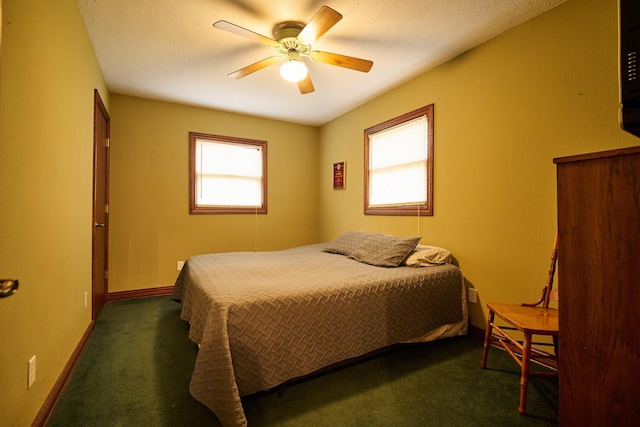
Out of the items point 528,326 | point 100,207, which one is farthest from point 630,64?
point 100,207

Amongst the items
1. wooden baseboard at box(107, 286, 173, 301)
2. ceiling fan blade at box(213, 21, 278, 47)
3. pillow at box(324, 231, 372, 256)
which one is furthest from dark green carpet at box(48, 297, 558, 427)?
ceiling fan blade at box(213, 21, 278, 47)

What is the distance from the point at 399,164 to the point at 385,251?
1157mm

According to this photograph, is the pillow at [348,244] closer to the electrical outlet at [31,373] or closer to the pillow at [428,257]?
the pillow at [428,257]

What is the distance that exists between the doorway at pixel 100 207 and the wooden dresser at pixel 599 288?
3.22 m

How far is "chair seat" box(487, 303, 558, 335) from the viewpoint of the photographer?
1.51m

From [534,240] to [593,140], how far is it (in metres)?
0.71

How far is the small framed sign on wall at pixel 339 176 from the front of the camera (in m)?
4.14

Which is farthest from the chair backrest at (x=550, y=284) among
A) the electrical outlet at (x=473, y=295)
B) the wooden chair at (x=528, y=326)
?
the electrical outlet at (x=473, y=295)

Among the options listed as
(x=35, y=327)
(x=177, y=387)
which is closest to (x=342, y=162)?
(x=177, y=387)

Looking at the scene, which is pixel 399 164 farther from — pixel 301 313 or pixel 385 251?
pixel 301 313

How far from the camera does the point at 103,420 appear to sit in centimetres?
145

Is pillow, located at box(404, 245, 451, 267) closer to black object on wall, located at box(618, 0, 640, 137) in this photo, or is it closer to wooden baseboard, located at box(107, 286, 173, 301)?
black object on wall, located at box(618, 0, 640, 137)

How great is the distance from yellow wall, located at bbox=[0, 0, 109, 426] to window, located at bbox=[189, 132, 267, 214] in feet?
5.41

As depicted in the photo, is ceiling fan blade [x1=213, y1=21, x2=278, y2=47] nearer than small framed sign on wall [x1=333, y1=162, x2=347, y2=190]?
Yes
